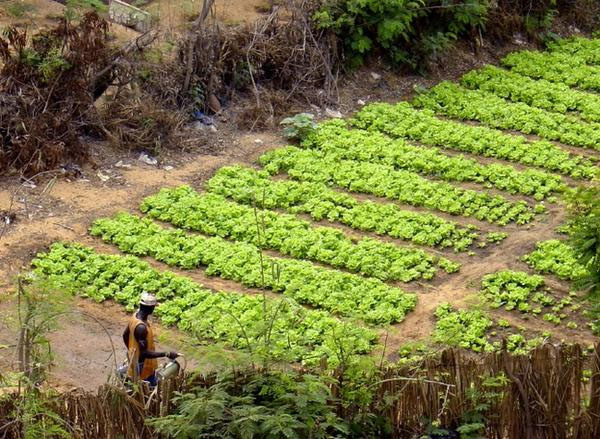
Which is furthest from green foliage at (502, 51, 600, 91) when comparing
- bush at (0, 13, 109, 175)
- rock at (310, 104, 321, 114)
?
bush at (0, 13, 109, 175)

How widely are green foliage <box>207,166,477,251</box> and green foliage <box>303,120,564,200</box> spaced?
1163mm

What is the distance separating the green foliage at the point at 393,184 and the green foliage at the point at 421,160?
0.72 feet

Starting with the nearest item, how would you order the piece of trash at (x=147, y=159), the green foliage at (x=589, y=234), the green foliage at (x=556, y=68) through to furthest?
the green foliage at (x=589, y=234) → the piece of trash at (x=147, y=159) → the green foliage at (x=556, y=68)

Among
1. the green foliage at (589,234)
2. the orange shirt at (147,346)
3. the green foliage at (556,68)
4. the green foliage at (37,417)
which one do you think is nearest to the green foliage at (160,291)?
the orange shirt at (147,346)

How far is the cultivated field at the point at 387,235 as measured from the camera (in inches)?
515

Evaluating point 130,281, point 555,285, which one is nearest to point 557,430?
point 555,285

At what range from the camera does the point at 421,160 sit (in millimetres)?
16750

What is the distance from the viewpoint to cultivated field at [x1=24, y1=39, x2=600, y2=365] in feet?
42.9

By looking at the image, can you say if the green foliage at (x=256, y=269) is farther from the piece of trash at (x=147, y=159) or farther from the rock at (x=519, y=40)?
the rock at (x=519, y=40)

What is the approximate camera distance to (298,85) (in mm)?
18625

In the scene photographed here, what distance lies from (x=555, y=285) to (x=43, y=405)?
7.17 metres

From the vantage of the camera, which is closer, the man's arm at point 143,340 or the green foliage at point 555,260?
the man's arm at point 143,340

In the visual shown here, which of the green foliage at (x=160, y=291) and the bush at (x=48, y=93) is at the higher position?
the bush at (x=48, y=93)

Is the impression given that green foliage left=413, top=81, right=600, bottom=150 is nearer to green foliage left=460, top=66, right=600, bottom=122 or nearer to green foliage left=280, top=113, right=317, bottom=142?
green foliage left=460, top=66, right=600, bottom=122
